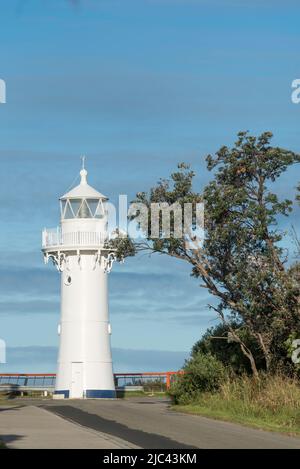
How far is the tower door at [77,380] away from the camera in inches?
A: 1966

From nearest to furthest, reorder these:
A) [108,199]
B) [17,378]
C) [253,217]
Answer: [253,217], [108,199], [17,378]

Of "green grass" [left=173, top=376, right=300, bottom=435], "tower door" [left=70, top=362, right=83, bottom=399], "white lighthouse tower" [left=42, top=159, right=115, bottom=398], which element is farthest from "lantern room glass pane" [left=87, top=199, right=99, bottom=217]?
"green grass" [left=173, top=376, right=300, bottom=435]

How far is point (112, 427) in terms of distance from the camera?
26.0 meters

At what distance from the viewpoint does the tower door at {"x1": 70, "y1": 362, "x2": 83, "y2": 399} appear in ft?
164

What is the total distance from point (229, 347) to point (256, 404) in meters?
7.25

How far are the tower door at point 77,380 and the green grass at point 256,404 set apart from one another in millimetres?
14705

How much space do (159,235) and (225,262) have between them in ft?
7.80

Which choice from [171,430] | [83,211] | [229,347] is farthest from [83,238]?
[171,430]

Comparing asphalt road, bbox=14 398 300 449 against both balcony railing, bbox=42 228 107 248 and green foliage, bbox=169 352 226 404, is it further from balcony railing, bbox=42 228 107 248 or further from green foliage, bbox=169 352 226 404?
balcony railing, bbox=42 228 107 248

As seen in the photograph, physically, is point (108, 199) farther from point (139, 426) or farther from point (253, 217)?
point (139, 426)

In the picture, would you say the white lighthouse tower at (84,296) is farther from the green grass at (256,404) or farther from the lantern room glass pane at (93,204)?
the green grass at (256,404)

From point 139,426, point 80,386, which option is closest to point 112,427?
point 139,426

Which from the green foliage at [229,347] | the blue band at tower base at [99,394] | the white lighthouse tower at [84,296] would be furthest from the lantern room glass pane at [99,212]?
the green foliage at [229,347]

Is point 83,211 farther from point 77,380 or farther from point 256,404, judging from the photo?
point 256,404
